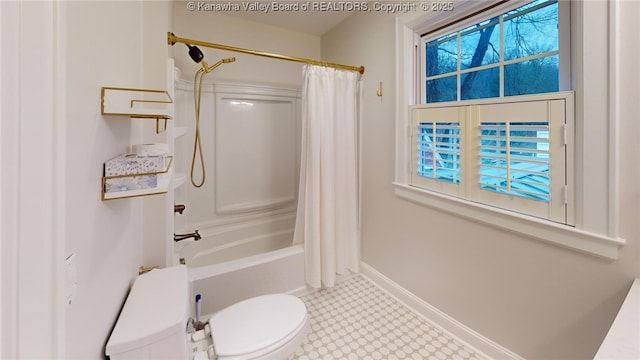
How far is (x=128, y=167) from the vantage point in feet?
2.95

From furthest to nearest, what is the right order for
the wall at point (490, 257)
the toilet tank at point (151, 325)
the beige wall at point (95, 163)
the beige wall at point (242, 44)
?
the beige wall at point (242, 44), the wall at point (490, 257), the toilet tank at point (151, 325), the beige wall at point (95, 163)

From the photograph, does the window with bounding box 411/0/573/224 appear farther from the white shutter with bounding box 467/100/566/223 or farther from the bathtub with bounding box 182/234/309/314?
the bathtub with bounding box 182/234/309/314

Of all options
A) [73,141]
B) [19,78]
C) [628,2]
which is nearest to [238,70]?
[73,141]

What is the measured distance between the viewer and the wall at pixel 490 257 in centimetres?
100

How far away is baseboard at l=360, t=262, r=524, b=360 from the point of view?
4.71 ft

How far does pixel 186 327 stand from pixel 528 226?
5.15 ft

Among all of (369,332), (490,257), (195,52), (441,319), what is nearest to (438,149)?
(490,257)

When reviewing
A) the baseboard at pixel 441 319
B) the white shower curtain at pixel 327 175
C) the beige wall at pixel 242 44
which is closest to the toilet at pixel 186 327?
the white shower curtain at pixel 327 175

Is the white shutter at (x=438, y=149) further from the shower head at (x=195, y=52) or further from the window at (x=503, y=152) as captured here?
the shower head at (x=195, y=52)

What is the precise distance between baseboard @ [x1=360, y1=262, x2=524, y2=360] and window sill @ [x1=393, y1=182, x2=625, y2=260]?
0.65m

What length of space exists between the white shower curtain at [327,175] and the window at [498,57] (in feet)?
2.09

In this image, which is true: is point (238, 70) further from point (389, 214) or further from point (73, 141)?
point (73, 141)

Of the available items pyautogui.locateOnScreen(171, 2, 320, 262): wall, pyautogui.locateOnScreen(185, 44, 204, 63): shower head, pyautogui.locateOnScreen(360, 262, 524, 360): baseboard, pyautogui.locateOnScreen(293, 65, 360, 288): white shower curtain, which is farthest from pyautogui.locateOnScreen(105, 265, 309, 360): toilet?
pyautogui.locateOnScreen(185, 44, 204, 63): shower head

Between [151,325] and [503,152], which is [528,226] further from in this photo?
[151,325]
